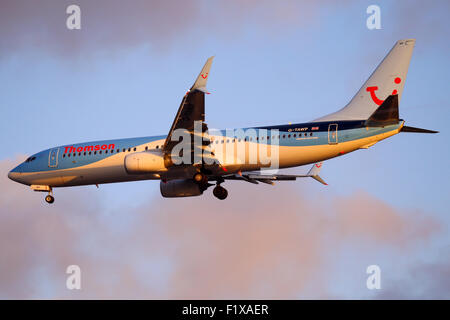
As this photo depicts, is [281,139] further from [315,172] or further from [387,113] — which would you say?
[315,172]

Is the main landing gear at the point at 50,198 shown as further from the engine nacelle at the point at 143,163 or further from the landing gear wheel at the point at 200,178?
the landing gear wheel at the point at 200,178

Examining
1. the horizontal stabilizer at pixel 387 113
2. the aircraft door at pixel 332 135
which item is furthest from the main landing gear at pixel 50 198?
the horizontal stabilizer at pixel 387 113

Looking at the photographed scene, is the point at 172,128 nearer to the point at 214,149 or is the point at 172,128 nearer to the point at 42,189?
the point at 214,149

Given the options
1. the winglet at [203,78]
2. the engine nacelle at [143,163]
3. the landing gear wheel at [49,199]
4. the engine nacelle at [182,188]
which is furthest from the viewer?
the landing gear wheel at [49,199]

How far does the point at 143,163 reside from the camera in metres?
34.2

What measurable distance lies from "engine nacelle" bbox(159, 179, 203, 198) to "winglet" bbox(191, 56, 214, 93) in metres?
Answer: 9.58

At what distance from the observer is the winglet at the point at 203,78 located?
98.2 ft

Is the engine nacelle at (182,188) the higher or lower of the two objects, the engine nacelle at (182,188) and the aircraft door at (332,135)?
the lower

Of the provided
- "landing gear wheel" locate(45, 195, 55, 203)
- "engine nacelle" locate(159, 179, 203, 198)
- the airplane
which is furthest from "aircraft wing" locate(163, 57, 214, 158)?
"landing gear wheel" locate(45, 195, 55, 203)

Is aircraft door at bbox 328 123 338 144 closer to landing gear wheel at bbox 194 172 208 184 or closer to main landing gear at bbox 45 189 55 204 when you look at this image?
landing gear wheel at bbox 194 172 208 184

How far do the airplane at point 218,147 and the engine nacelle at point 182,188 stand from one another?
2.3 inches

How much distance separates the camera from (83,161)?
125 ft
